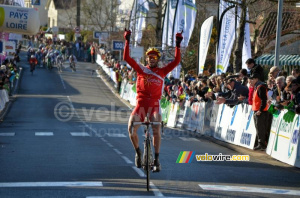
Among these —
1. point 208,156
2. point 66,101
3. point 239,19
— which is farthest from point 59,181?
point 66,101

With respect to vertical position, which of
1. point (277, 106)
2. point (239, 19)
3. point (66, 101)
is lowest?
point (66, 101)

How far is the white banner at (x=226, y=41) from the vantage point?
81.6ft

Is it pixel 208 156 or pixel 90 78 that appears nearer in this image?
pixel 208 156

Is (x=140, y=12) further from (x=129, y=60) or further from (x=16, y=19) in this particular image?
(x=129, y=60)

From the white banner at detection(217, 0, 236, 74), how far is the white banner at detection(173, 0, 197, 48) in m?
5.42

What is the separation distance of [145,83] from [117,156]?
4.11 meters

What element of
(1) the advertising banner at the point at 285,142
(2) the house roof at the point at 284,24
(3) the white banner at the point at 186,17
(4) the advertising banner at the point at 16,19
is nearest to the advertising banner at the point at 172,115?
(3) the white banner at the point at 186,17

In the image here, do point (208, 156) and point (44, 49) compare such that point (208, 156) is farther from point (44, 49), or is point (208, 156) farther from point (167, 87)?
point (44, 49)

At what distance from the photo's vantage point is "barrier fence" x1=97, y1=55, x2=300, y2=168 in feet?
47.2

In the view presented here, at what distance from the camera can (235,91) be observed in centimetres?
1973

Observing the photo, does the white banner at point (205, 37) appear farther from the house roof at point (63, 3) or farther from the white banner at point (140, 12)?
the house roof at point (63, 3)

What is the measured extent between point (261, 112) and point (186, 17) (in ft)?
50.3

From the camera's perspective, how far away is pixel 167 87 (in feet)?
104

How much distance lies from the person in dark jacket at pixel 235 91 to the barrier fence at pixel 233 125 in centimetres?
25
